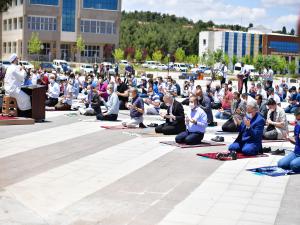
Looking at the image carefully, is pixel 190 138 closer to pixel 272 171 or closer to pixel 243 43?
pixel 272 171

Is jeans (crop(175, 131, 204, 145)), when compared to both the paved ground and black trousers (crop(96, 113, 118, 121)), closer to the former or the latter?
the paved ground

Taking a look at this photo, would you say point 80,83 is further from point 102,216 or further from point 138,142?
point 102,216

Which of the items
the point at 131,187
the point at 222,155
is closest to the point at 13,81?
the point at 222,155

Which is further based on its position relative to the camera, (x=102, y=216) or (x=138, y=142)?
(x=138, y=142)

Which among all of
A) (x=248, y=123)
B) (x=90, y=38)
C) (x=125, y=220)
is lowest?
(x=125, y=220)

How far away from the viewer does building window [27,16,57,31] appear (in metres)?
93.8

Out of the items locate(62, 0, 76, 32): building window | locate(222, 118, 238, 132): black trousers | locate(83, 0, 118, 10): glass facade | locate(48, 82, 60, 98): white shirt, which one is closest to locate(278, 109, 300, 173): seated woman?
locate(222, 118, 238, 132): black trousers

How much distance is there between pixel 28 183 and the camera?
10.1m

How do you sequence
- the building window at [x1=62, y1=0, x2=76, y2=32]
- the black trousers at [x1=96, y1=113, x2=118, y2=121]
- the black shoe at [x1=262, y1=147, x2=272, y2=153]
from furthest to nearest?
the building window at [x1=62, y1=0, x2=76, y2=32] → the black trousers at [x1=96, y1=113, x2=118, y2=121] → the black shoe at [x1=262, y1=147, x2=272, y2=153]

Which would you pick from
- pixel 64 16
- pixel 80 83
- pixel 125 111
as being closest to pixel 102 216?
pixel 125 111

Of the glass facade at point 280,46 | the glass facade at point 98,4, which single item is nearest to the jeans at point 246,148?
the glass facade at point 98,4

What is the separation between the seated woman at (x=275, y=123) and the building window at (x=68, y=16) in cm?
8303

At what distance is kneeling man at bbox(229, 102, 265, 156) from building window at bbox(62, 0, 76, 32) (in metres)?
85.5

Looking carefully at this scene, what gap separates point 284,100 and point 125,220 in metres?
27.9
